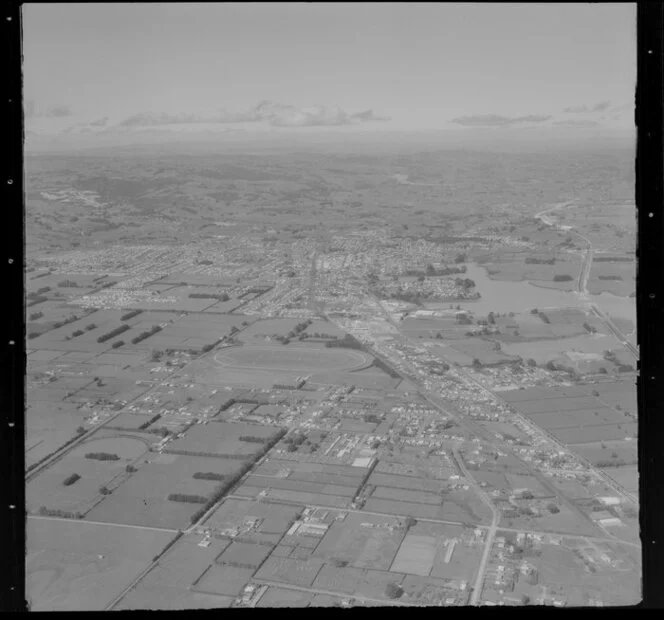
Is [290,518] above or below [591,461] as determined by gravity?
below

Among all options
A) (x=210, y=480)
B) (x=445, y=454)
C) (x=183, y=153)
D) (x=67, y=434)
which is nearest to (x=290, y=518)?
(x=210, y=480)

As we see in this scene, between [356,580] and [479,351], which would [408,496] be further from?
[479,351]

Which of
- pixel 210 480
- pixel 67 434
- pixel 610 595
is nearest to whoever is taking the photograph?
pixel 610 595

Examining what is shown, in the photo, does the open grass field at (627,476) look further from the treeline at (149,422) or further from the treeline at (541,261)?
the treeline at (149,422)

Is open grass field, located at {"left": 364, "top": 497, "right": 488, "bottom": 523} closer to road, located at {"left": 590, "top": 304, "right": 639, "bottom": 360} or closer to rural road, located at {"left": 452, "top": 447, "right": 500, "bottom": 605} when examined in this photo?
rural road, located at {"left": 452, "top": 447, "right": 500, "bottom": 605}

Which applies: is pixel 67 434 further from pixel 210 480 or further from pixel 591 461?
pixel 591 461

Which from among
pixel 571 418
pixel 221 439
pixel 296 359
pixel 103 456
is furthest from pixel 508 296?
pixel 103 456
